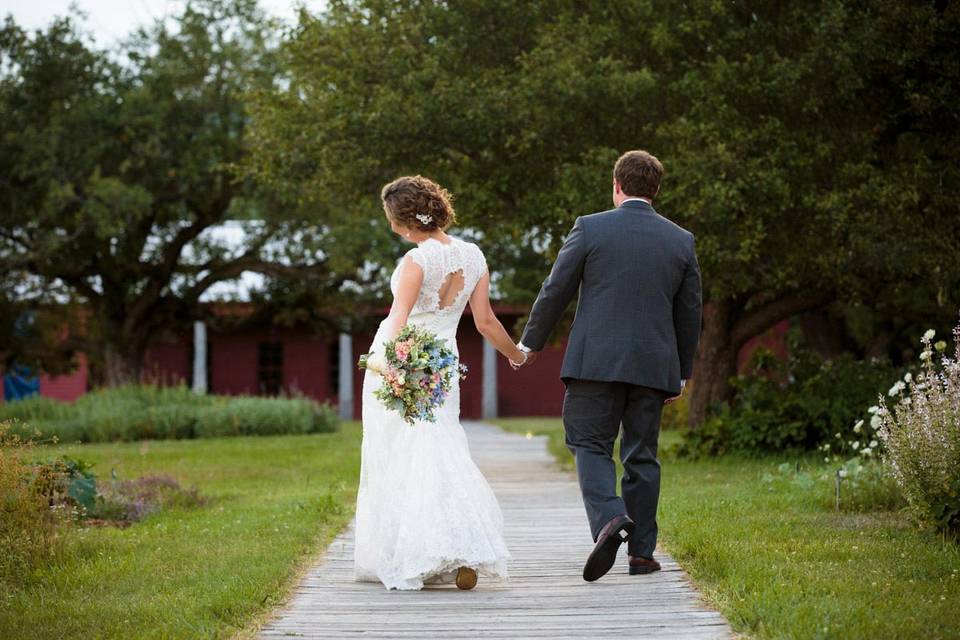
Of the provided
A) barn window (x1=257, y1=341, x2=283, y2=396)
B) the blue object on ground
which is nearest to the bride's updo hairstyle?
barn window (x1=257, y1=341, x2=283, y2=396)

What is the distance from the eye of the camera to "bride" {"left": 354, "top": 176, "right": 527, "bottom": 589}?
6.15m

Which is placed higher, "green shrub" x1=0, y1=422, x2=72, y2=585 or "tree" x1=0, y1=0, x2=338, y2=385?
"tree" x1=0, y1=0, x2=338, y2=385

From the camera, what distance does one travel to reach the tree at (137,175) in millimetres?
23953

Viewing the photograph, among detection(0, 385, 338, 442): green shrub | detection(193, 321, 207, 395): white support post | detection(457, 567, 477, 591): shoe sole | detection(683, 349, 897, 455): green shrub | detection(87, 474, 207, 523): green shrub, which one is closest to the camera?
detection(457, 567, 477, 591): shoe sole

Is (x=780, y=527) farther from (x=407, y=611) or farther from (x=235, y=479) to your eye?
(x=235, y=479)

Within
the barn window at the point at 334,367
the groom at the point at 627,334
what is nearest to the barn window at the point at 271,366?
the barn window at the point at 334,367

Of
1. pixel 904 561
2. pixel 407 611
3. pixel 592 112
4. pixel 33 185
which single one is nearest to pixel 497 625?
pixel 407 611

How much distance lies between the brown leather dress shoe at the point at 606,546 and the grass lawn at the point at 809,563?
1.48 ft

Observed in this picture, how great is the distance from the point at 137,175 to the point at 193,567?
19958 mm

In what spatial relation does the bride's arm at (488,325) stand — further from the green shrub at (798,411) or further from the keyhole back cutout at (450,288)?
the green shrub at (798,411)

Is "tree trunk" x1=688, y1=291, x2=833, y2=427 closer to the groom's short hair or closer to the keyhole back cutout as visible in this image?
the groom's short hair

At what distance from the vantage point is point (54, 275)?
87.2ft

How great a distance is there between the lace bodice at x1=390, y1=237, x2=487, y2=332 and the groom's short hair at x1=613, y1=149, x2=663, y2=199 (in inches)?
32.8

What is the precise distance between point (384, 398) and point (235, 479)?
7628mm
